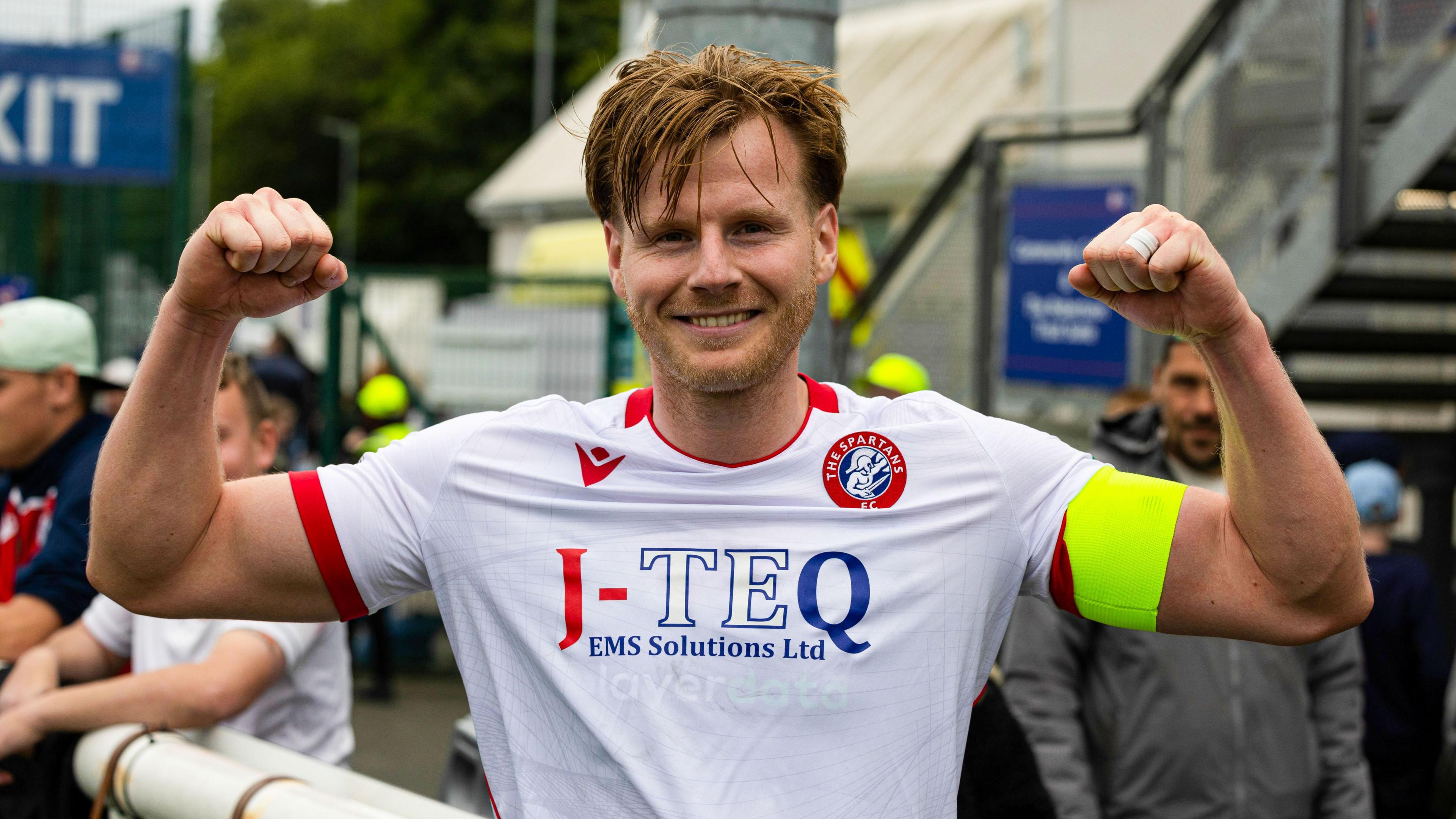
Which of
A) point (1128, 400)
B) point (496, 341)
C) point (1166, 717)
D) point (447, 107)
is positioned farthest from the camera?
point (447, 107)

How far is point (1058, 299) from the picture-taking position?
26.5ft

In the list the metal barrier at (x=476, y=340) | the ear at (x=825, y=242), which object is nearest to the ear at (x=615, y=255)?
the ear at (x=825, y=242)

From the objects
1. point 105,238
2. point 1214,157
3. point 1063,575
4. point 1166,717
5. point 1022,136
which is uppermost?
point 1022,136

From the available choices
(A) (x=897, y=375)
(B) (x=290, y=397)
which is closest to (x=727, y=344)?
(A) (x=897, y=375)

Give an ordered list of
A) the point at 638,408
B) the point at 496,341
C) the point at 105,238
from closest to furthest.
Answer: the point at 638,408
the point at 496,341
the point at 105,238

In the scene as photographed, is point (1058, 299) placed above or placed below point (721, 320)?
above

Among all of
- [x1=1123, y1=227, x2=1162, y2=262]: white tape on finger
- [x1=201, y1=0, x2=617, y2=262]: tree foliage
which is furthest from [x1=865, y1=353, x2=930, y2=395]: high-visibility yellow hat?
[x1=201, y1=0, x2=617, y2=262]: tree foliage

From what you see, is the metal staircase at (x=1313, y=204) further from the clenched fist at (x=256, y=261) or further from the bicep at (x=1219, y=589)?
the clenched fist at (x=256, y=261)

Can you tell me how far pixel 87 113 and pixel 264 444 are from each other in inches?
292

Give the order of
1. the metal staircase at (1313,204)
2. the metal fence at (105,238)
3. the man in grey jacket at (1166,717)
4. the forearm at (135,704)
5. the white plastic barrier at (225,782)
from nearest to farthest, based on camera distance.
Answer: the white plastic barrier at (225,782), the forearm at (135,704), the man in grey jacket at (1166,717), the metal staircase at (1313,204), the metal fence at (105,238)

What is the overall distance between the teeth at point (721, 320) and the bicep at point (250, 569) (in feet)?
2.09

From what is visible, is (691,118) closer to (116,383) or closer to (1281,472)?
(1281,472)

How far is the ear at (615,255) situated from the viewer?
87.9 inches

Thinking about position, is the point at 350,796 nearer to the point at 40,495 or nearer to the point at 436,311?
the point at 40,495
